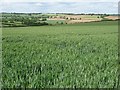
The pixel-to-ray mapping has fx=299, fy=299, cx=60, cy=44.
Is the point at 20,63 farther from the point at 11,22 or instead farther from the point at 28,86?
the point at 11,22

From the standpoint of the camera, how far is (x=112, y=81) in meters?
8.28

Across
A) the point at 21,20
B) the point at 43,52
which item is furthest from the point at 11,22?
the point at 43,52

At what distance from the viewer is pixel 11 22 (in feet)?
67.8

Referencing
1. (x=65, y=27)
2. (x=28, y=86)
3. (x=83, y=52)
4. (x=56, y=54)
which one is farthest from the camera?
(x=65, y=27)

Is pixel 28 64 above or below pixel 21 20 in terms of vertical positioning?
below

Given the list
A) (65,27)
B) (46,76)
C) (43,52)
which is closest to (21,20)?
(65,27)

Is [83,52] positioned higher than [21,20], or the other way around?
[21,20]

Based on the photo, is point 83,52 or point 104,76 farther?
point 83,52

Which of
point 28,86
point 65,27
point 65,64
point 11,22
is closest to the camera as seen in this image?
point 28,86

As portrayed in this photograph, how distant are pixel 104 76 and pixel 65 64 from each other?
68.8 inches

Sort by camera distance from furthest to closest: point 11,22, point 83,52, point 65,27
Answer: point 65,27
point 11,22
point 83,52

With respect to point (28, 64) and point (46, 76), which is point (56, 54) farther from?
point (46, 76)

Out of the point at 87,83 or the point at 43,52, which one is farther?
the point at 43,52

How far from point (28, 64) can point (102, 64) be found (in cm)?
262
